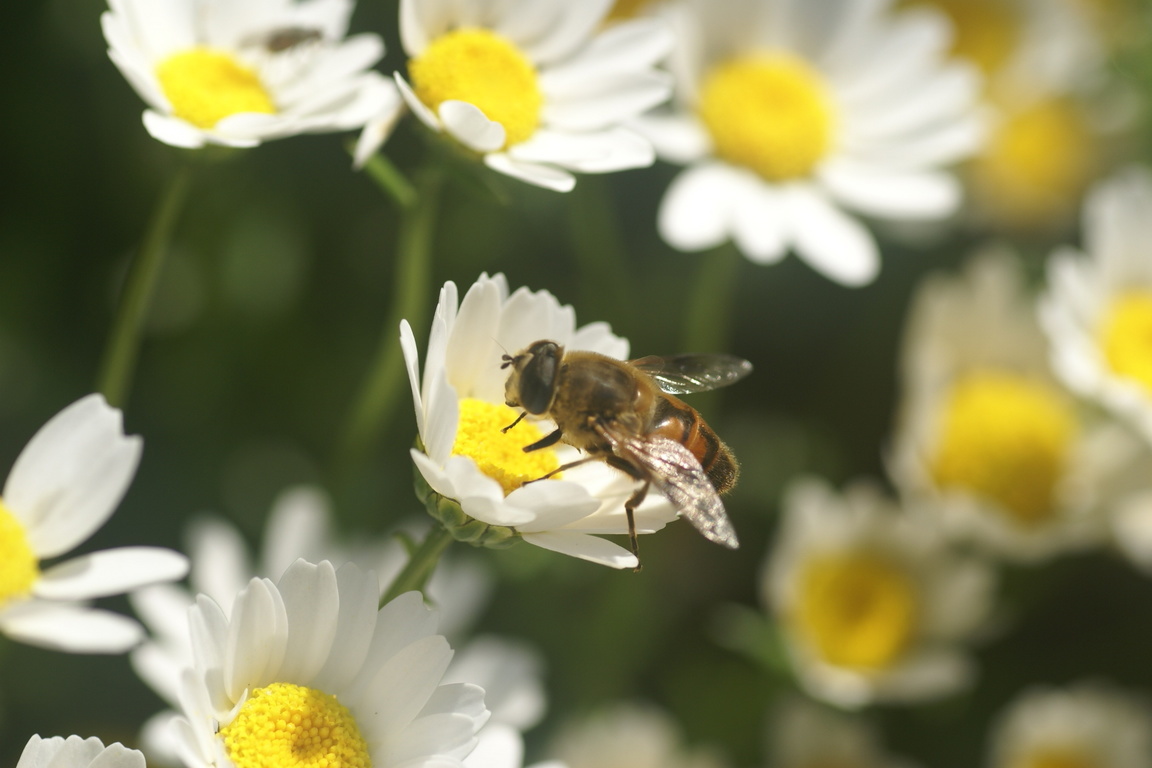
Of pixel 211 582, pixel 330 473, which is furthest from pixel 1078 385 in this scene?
pixel 211 582

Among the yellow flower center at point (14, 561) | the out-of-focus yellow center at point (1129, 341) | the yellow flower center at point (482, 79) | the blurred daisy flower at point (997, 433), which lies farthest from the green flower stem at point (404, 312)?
the out-of-focus yellow center at point (1129, 341)

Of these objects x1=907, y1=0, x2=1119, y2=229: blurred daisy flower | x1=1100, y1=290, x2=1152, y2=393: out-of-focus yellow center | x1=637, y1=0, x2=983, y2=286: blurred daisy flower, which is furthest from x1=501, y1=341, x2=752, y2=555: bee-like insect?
x1=907, y1=0, x2=1119, y2=229: blurred daisy flower

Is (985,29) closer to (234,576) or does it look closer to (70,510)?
(234,576)

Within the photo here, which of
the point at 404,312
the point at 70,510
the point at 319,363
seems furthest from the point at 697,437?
the point at 319,363

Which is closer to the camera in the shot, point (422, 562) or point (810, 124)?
point (422, 562)

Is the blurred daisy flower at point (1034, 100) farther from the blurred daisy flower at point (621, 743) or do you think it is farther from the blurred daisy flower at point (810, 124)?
the blurred daisy flower at point (621, 743)

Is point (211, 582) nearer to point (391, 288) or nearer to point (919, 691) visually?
point (391, 288)

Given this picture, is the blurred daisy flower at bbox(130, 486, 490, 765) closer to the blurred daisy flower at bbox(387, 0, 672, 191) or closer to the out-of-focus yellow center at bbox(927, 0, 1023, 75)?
the blurred daisy flower at bbox(387, 0, 672, 191)

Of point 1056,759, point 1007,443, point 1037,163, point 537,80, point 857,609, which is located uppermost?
point 537,80
